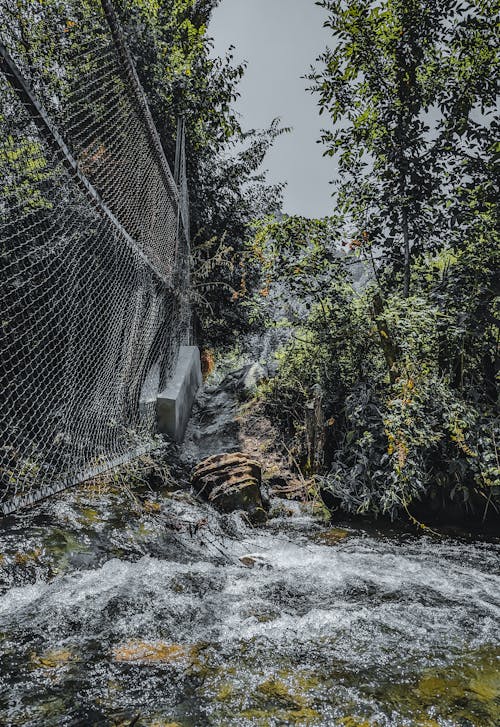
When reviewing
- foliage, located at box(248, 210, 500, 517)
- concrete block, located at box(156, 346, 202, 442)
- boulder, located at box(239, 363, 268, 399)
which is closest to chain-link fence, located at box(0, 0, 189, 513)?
concrete block, located at box(156, 346, 202, 442)

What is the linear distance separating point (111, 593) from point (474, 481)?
2.91 m

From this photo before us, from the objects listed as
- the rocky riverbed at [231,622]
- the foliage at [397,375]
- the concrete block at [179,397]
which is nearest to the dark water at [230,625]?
the rocky riverbed at [231,622]

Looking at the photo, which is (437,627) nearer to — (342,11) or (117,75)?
(117,75)

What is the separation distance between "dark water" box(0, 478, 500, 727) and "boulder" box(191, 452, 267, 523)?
0.41m

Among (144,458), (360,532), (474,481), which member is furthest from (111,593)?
(474,481)

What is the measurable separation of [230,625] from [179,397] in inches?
125

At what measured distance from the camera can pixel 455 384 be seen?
357cm

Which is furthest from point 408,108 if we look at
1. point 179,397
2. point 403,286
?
point 179,397

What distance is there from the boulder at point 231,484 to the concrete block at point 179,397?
2.46 ft

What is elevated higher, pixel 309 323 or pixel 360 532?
pixel 309 323

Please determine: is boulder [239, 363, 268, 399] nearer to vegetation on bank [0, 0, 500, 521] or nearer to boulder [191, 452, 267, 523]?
vegetation on bank [0, 0, 500, 521]

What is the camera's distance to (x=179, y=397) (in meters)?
4.69

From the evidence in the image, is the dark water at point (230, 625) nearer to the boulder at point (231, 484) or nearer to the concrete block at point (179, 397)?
the boulder at point (231, 484)

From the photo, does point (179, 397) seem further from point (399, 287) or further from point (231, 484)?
point (399, 287)
